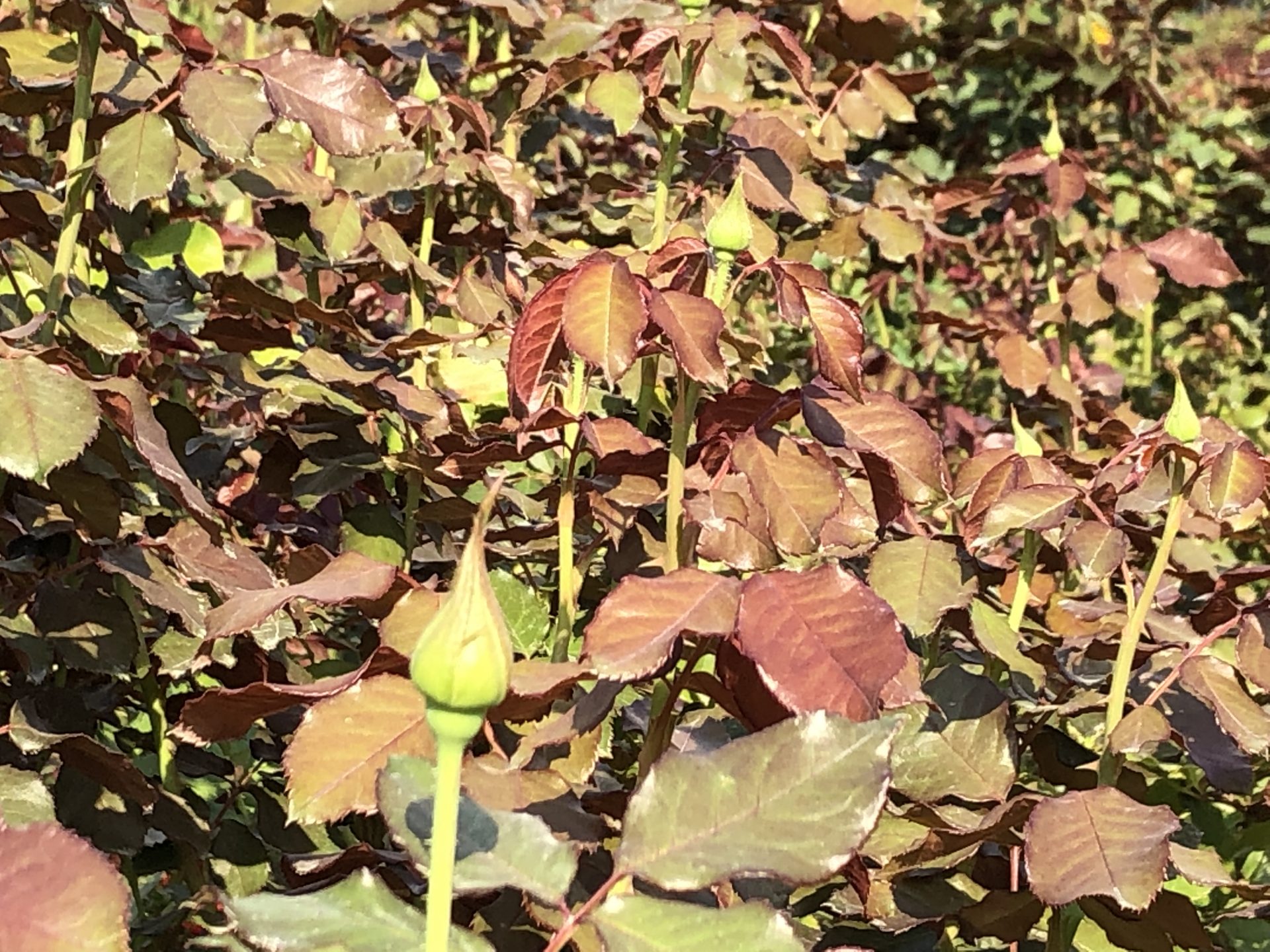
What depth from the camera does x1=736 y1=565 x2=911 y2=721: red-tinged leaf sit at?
0.62m

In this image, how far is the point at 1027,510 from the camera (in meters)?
0.91

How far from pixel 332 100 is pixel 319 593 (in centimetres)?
55

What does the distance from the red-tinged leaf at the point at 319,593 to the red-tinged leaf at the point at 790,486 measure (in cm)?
23

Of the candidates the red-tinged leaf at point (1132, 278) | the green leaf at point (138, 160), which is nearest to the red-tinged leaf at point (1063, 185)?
the red-tinged leaf at point (1132, 278)

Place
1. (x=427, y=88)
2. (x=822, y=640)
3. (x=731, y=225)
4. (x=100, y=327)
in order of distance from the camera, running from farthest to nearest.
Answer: (x=427, y=88) → (x=100, y=327) → (x=731, y=225) → (x=822, y=640)

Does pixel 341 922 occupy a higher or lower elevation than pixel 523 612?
higher

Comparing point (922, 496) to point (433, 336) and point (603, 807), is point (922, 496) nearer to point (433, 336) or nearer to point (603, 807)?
point (603, 807)

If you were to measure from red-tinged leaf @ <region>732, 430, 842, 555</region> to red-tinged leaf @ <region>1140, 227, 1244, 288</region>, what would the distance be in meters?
1.41

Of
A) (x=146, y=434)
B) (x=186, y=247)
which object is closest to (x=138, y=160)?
(x=146, y=434)

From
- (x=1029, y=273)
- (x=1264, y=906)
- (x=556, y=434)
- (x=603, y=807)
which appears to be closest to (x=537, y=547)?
(x=556, y=434)

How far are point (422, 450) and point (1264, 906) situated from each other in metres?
0.84

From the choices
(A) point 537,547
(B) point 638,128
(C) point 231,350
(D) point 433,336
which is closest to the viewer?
(A) point 537,547

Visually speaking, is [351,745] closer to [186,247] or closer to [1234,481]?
[1234,481]

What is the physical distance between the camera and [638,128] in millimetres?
2467
